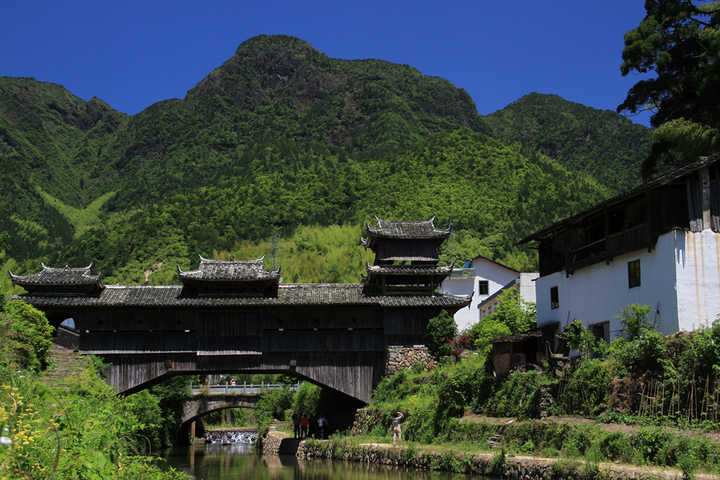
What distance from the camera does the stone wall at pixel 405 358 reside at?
31.5 m

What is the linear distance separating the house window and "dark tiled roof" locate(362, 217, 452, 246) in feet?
42.9

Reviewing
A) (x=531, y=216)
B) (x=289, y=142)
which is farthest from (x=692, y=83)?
(x=289, y=142)

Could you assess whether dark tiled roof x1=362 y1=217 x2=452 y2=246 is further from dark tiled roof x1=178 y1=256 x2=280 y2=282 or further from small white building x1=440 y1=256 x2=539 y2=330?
small white building x1=440 y1=256 x2=539 y2=330

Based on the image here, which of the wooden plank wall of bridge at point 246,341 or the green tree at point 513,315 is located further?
the green tree at point 513,315

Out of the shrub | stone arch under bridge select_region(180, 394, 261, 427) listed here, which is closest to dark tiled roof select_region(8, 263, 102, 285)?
stone arch under bridge select_region(180, 394, 261, 427)

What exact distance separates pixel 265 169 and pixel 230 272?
65.4 meters

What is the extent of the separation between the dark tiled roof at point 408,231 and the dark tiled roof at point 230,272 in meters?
5.66

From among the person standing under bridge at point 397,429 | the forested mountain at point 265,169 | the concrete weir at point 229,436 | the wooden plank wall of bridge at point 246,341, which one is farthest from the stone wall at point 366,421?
the forested mountain at point 265,169

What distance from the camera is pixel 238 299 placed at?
3188 cm

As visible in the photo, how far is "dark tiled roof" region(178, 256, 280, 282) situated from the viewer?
31.4 meters

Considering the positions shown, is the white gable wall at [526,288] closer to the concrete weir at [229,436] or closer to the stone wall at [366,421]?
the stone wall at [366,421]

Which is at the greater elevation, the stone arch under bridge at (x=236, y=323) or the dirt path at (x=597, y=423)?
the stone arch under bridge at (x=236, y=323)

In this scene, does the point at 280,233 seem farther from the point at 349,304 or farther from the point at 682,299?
the point at 682,299

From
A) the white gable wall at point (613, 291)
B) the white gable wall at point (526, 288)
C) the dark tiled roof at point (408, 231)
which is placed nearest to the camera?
the white gable wall at point (613, 291)
